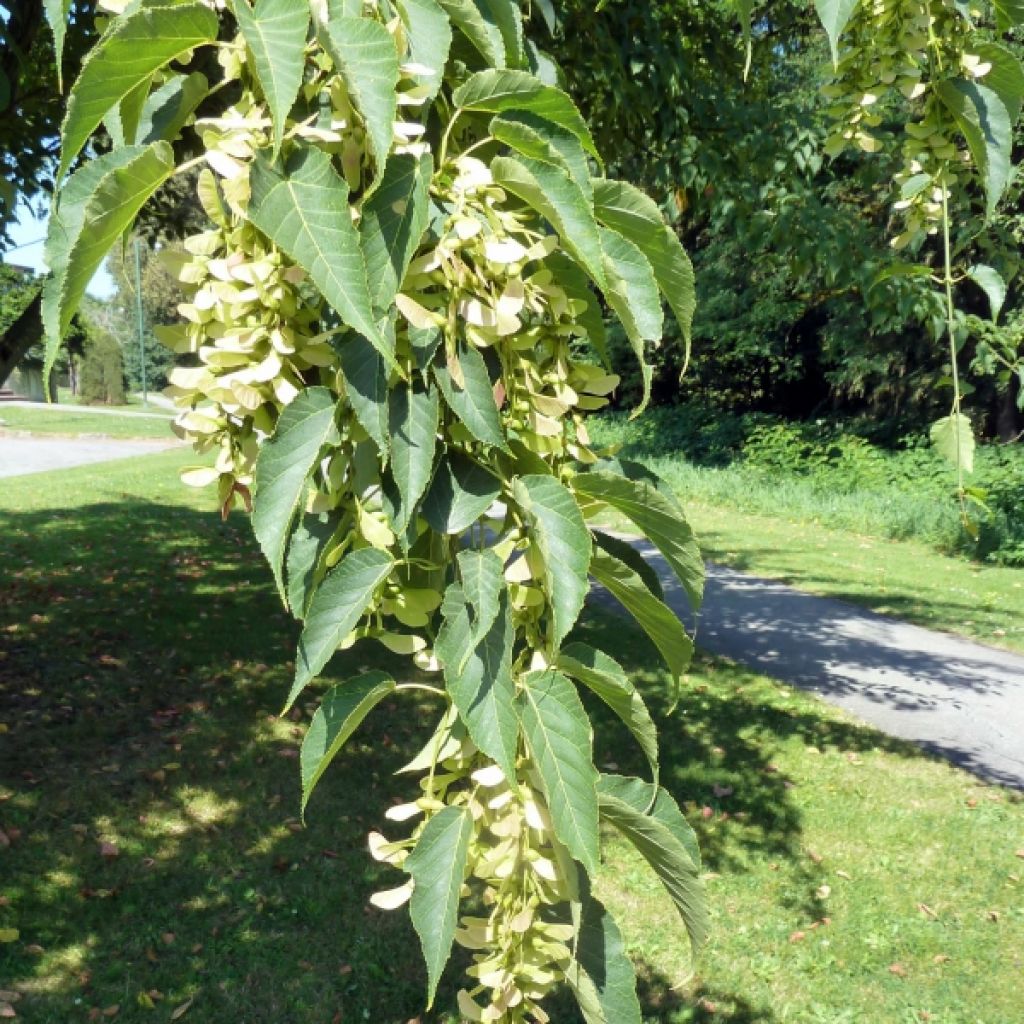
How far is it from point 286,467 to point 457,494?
0.14 metres

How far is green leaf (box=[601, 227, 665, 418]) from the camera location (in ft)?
2.55

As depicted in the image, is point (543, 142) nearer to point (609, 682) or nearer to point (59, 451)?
point (609, 682)

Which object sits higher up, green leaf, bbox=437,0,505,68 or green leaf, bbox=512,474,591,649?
green leaf, bbox=437,0,505,68

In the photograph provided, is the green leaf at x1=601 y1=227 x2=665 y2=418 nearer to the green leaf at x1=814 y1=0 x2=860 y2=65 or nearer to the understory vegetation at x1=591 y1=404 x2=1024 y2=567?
the green leaf at x1=814 y1=0 x2=860 y2=65

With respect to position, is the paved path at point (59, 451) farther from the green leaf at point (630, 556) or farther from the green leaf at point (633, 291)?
the green leaf at point (633, 291)

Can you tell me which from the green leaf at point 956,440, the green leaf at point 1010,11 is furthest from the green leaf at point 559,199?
the green leaf at point 956,440

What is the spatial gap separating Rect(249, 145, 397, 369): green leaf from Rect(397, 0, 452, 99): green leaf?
0.13 m

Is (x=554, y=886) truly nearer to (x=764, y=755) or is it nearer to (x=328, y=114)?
(x=328, y=114)

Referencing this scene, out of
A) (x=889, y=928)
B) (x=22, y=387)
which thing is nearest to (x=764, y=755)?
(x=889, y=928)

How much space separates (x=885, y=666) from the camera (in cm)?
664

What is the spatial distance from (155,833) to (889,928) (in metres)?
2.87

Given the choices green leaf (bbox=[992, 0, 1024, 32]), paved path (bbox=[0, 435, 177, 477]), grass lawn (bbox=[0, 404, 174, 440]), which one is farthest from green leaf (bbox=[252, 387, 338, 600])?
grass lawn (bbox=[0, 404, 174, 440])

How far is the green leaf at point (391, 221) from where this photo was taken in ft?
2.18

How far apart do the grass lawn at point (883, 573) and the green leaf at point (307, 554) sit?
24.7 feet
